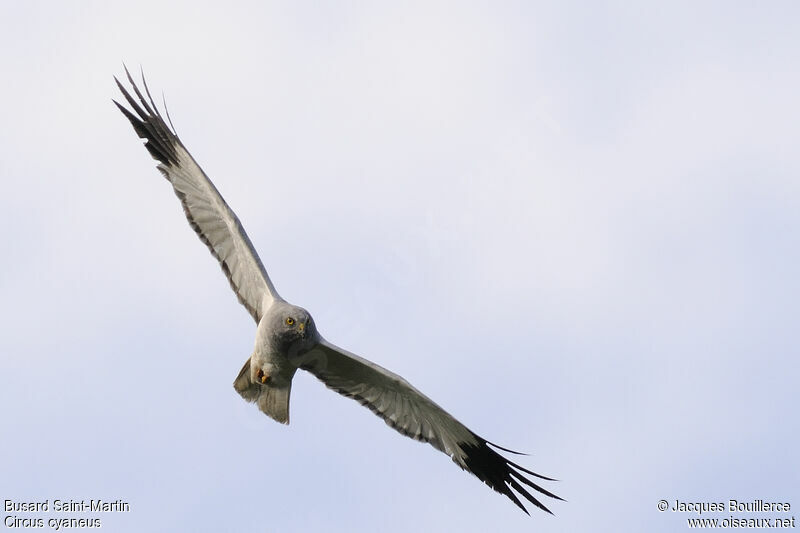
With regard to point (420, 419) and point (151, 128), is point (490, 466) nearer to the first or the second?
point (420, 419)

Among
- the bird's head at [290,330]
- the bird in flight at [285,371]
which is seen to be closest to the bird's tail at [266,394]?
the bird in flight at [285,371]

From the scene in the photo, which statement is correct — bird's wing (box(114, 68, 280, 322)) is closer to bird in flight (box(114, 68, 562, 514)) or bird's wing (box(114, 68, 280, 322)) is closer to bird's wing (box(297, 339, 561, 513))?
bird in flight (box(114, 68, 562, 514))

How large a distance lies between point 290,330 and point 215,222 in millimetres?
2128

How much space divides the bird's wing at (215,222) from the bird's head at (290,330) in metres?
0.70

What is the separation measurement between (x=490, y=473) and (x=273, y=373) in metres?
3.01

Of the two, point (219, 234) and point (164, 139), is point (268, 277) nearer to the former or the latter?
point (219, 234)

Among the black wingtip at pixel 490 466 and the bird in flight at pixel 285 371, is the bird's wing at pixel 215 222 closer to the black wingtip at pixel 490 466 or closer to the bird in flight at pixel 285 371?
the bird in flight at pixel 285 371

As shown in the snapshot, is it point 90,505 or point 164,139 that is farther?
point 164,139

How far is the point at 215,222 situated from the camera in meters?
12.3

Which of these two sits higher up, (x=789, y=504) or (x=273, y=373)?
(x=273, y=373)

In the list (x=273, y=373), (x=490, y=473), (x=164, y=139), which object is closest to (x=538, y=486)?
(x=490, y=473)

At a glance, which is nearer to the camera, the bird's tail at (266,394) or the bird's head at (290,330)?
the bird's head at (290,330)

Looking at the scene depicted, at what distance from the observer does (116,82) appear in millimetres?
13023

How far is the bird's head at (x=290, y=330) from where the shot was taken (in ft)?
35.8
